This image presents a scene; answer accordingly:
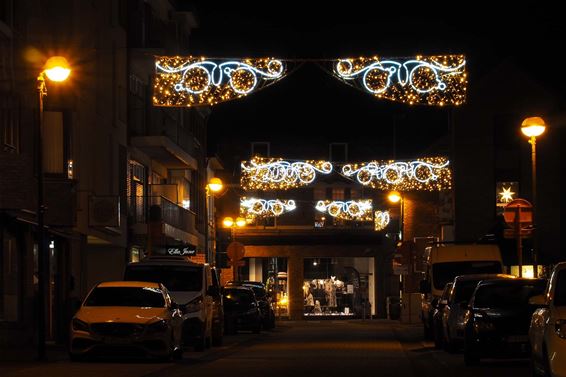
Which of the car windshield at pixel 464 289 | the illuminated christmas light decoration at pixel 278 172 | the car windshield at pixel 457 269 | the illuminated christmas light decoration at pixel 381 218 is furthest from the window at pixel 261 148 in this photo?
the car windshield at pixel 464 289

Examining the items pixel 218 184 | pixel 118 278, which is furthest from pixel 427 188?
pixel 118 278

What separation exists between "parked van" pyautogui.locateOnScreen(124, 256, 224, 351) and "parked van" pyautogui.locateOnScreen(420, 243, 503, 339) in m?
7.84

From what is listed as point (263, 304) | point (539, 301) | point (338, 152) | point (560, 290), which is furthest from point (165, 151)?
point (338, 152)

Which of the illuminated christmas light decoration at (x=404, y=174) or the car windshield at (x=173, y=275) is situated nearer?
the car windshield at (x=173, y=275)

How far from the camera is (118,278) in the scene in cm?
4731

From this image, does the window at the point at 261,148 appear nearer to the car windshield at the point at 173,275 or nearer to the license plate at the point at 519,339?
the car windshield at the point at 173,275

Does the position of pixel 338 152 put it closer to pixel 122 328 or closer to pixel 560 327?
pixel 122 328

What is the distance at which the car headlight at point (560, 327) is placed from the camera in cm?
1607

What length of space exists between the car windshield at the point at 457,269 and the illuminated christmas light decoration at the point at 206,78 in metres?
9.92

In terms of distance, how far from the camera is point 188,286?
3158 centimetres

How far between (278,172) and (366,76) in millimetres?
17962

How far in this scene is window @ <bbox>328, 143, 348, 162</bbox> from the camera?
92062 millimetres

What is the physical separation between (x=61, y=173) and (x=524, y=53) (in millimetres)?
32931

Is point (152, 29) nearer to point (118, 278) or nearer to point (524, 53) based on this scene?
point (118, 278)
